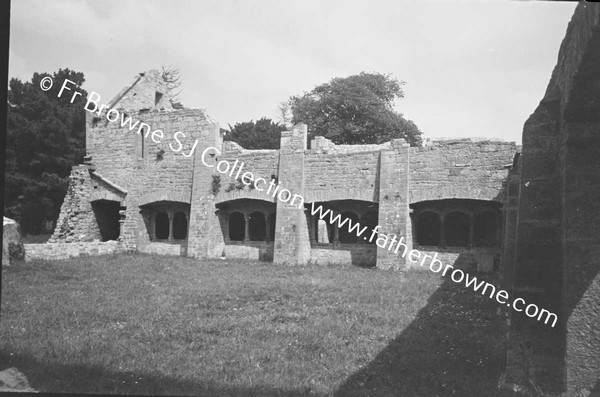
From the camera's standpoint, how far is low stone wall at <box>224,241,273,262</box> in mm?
16828

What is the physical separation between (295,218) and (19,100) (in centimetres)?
883

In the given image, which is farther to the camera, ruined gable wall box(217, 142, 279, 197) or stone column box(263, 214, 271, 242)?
stone column box(263, 214, 271, 242)

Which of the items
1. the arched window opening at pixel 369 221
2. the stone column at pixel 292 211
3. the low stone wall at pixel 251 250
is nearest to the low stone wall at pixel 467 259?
the arched window opening at pixel 369 221

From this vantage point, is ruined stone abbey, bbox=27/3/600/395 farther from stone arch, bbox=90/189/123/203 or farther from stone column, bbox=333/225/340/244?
stone column, bbox=333/225/340/244

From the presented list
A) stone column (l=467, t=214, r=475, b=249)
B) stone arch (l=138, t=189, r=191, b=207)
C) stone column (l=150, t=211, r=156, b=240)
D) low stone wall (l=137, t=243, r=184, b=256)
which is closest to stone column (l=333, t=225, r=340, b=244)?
stone column (l=467, t=214, r=475, b=249)

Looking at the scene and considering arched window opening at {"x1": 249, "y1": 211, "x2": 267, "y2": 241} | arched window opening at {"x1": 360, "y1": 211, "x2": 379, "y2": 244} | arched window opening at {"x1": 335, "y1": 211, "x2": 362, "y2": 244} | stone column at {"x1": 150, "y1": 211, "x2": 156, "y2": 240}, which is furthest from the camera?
stone column at {"x1": 150, "y1": 211, "x2": 156, "y2": 240}

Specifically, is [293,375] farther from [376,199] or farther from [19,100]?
[19,100]

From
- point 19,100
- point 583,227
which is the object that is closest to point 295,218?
point 19,100

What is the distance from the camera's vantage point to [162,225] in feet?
64.0

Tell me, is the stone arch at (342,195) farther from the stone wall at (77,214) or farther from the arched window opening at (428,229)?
the stone wall at (77,214)

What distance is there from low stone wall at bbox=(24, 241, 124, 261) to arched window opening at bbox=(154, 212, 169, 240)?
1590 mm

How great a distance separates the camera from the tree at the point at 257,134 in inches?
1337

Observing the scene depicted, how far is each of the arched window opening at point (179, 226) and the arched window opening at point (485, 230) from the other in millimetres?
11486

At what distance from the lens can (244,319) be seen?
7664 millimetres
